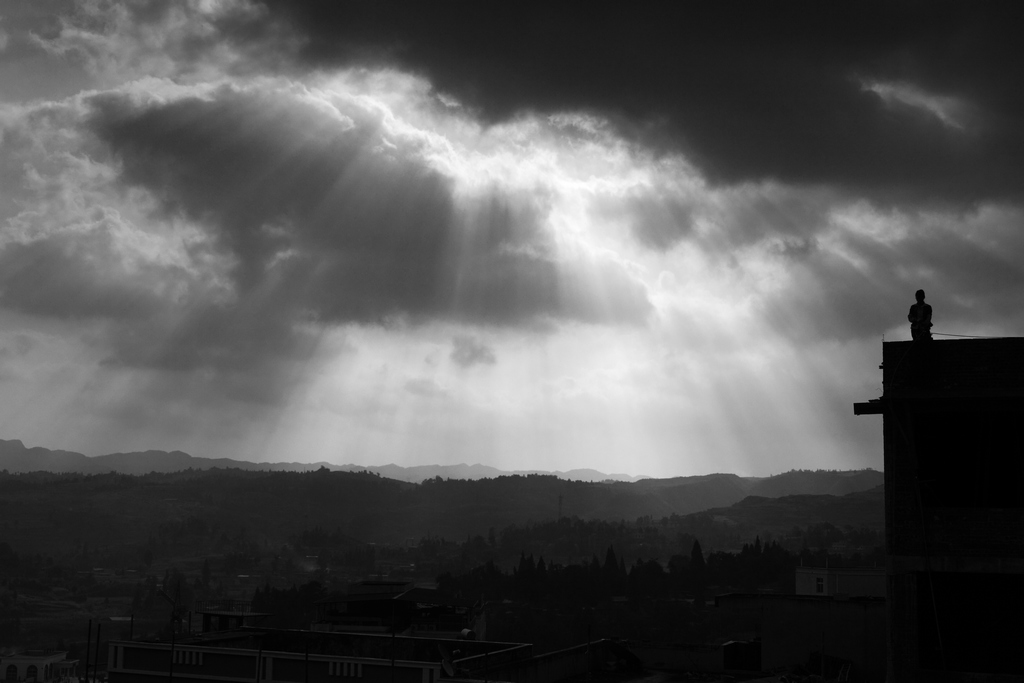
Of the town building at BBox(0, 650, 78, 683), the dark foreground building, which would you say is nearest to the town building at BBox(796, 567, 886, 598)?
the dark foreground building

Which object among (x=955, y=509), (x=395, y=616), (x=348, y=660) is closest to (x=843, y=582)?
(x=395, y=616)

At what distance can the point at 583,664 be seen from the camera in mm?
41969

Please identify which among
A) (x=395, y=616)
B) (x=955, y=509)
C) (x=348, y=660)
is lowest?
(x=395, y=616)

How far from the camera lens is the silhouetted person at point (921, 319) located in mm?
Answer: 29906

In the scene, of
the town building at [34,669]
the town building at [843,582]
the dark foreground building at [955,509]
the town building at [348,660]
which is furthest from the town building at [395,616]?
the town building at [34,669]

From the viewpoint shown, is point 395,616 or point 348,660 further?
point 395,616

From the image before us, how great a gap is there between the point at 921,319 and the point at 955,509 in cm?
555

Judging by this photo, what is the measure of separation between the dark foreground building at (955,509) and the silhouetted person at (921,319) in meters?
0.34

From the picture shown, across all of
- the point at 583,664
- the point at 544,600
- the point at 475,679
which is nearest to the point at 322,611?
the point at 583,664

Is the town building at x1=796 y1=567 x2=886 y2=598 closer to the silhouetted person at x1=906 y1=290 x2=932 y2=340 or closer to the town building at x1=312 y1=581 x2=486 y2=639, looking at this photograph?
the town building at x1=312 y1=581 x2=486 y2=639

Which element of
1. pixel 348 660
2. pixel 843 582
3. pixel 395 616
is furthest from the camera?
pixel 843 582

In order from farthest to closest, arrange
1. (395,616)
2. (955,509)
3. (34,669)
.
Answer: (34,669), (395,616), (955,509)

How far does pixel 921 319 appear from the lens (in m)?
30.0

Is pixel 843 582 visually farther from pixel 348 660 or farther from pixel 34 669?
pixel 34 669
